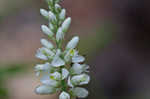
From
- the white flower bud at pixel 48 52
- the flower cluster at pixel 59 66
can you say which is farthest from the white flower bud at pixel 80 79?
the white flower bud at pixel 48 52

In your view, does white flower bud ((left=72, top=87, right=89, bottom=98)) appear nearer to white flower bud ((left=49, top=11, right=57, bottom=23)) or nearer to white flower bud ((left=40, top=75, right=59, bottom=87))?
white flower bud ((left=40, top=75, right=59, bottom=87))

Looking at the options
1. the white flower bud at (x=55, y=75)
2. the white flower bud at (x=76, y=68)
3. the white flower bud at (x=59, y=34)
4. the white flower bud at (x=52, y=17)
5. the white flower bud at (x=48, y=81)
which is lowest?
the white flower bud at (x=48, y=81)

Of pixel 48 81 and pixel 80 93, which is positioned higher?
pixel 48 81

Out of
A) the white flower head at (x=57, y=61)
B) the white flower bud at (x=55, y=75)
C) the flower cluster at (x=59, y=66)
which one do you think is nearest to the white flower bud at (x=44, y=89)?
the flower cluster at (x=59, y=66)

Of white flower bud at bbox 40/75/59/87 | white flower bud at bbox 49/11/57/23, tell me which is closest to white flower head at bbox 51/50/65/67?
white flower bud at bbox 40/75/59/87

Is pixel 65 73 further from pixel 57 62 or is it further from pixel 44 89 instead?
pixel 44 89

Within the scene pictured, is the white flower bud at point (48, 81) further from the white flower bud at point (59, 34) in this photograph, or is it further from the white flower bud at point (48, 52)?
the white flower bud at point (59, 34)

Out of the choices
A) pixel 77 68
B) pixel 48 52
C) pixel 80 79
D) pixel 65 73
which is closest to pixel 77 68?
pixel 77 68

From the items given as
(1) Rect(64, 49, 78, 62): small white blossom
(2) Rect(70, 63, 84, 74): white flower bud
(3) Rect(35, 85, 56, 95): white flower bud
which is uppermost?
(1) Rect(64, 49, 78, 62): small white blossom

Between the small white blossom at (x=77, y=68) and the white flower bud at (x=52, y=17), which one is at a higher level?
the white flower bud at (x=52, y=17)

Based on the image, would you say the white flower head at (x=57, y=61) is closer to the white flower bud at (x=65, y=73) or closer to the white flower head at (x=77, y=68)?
the white flower bud at (x=65, y=73)

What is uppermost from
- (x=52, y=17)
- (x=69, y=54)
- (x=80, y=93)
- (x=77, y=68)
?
(x=52, y=17)

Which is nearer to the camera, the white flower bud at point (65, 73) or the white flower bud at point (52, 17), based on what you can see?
the white flower bud at point (65, 73)

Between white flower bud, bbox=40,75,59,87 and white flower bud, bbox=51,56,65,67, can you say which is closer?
white flower bud, bbox=51,56,65,67
